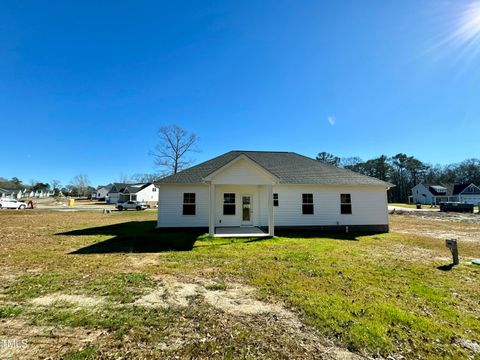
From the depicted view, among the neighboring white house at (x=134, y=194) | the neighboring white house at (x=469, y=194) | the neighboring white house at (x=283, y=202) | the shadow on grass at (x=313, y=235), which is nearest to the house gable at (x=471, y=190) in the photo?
the neighboring white house at (x=469, y=194)

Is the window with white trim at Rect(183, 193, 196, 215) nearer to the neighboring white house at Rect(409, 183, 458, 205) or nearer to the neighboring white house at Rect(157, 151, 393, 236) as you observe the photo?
the neighboring white house at Rect(157, 151, 393, 236)

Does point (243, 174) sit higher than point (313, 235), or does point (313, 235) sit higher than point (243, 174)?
point (243, 174)

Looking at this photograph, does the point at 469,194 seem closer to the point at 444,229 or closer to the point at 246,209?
the point at 444,229

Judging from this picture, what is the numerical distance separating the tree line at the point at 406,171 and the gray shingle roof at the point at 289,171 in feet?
168

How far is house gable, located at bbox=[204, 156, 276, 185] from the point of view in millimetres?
11227

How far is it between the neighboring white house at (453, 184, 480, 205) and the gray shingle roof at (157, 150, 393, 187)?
56126 millimetres

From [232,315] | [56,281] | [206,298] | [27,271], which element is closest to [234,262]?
[206,298]

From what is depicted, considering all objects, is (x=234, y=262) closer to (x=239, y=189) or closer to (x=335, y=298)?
(x=335, y=298)

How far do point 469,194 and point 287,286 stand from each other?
69264 millimetres

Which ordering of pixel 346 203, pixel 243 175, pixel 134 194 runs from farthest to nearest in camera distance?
pixel 134 194, pixel 346 203, pixel 243 175

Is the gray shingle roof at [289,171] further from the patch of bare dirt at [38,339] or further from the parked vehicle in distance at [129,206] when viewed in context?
the parked vehicle in distance at [129,206]

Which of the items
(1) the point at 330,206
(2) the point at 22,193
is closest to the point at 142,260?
(1) the point at 330,206

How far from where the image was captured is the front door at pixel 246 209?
1425cm

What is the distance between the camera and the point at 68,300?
4.59 m
